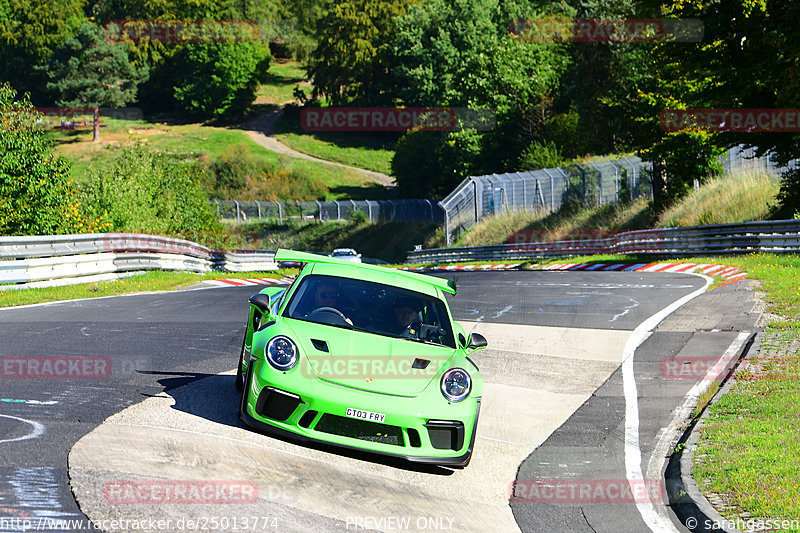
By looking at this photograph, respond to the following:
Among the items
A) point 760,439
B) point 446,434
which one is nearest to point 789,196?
point 760,439

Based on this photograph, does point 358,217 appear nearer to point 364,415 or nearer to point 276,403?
point 276,403

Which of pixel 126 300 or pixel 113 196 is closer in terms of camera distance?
pixel 126 300

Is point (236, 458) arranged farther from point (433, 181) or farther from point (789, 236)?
point (433, 181)

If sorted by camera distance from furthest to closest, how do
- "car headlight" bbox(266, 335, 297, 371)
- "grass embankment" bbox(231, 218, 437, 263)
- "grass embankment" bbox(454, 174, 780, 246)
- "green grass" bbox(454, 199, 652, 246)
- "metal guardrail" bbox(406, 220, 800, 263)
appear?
"grass embankment" bbox(231, 218, 437, 263)
"green grass" bbox(454, 199, 652, 246)
"grass embankment" bbox(454, 174, 780, 246)
"metal guardrail" bbox(406, 220, 800, 263)
"car headlight" bbox(266, 335, 297, 371)

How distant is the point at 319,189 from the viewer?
9131 centimetres

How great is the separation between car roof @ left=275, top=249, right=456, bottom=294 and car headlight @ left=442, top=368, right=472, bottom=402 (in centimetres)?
118

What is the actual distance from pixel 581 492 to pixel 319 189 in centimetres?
8539

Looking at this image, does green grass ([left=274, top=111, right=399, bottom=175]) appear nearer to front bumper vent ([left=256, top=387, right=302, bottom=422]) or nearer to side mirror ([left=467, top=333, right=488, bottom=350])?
side mirror ([left=467, top=333, right=488, bottom=350])

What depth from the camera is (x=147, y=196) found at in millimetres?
39094

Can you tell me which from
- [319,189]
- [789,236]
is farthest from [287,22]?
[789,236]

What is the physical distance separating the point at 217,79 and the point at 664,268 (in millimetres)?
96621

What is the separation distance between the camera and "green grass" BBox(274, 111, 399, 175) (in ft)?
345

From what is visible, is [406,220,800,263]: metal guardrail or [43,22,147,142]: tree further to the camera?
[43,22,147,142]: tree

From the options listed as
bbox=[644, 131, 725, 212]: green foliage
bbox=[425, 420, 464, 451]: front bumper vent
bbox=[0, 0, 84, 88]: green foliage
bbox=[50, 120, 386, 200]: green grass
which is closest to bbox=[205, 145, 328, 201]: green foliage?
bbox=[50, 120, 386, 200]: green grass
